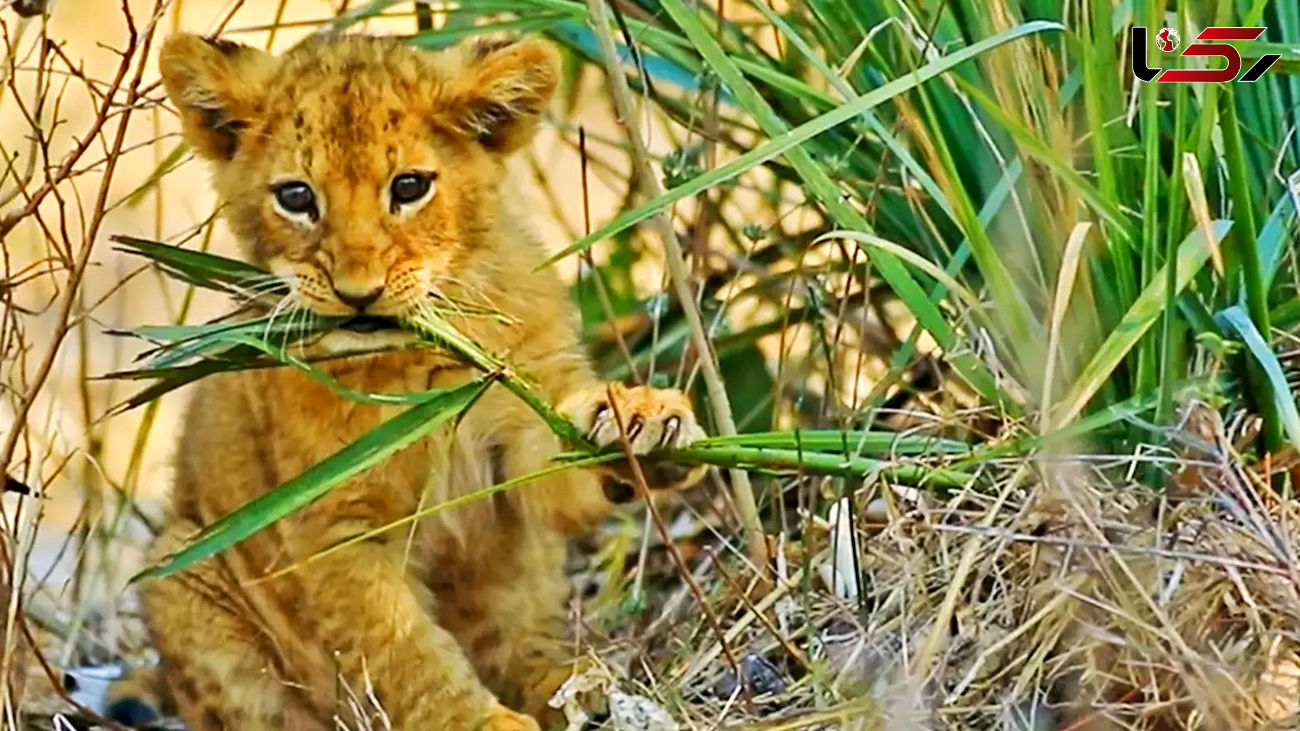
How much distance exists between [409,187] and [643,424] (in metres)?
0.39

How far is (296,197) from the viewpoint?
→ 94.4 inches

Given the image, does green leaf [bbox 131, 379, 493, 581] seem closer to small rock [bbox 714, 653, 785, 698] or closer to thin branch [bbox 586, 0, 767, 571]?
thin branch [bbox 586, 0, 767, 571]

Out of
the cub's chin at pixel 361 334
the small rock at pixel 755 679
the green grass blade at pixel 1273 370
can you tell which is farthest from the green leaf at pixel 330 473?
the green grass blade at pixel 1273 370

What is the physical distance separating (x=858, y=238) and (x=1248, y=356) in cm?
39

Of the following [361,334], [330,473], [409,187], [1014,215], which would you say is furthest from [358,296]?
[1014,215]

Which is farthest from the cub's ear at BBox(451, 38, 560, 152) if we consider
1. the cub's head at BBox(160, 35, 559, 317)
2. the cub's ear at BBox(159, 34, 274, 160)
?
the cub's ear at BBox(159, 34, 274, 160)

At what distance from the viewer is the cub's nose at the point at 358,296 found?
229 cm

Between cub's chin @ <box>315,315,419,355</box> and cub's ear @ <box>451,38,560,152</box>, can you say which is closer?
cub's chin @ <box>315,315,419,355</box>

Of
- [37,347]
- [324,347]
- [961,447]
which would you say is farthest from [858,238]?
[37,347]

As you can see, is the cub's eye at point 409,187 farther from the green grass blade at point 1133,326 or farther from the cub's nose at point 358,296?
the green grass blade at point 1133,326

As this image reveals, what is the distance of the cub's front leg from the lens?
2453 millimetres

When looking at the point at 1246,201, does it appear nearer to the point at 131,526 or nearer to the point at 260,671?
the point at 260,671
